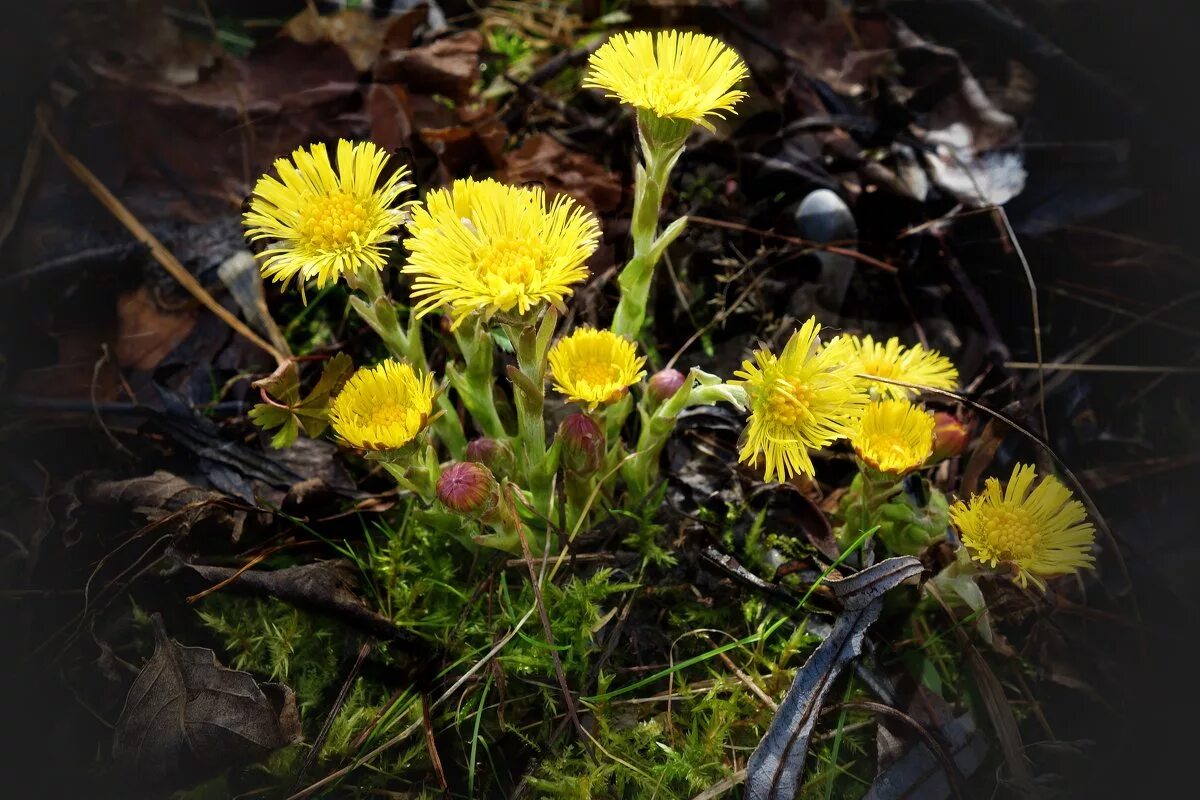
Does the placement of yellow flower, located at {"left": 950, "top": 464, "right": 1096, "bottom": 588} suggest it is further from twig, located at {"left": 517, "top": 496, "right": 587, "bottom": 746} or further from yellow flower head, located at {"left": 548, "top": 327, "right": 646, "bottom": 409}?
twig, located at {"left": 517, "top": 496, "right": 587, "bottom": 746}

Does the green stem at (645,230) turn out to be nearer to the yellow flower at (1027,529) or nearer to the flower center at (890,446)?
the flower center at (890,446)

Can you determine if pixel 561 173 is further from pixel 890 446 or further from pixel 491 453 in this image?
pixel 890 446

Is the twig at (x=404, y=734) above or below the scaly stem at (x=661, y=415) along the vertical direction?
below

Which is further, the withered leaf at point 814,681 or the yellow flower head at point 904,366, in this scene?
the yellow flower head at point 904,366

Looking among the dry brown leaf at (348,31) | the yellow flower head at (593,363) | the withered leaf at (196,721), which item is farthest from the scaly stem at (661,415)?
the dry brown leaf at (348,31)

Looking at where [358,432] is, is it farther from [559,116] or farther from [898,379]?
[559,116]

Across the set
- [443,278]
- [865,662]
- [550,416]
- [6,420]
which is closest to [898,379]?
[865,662]
